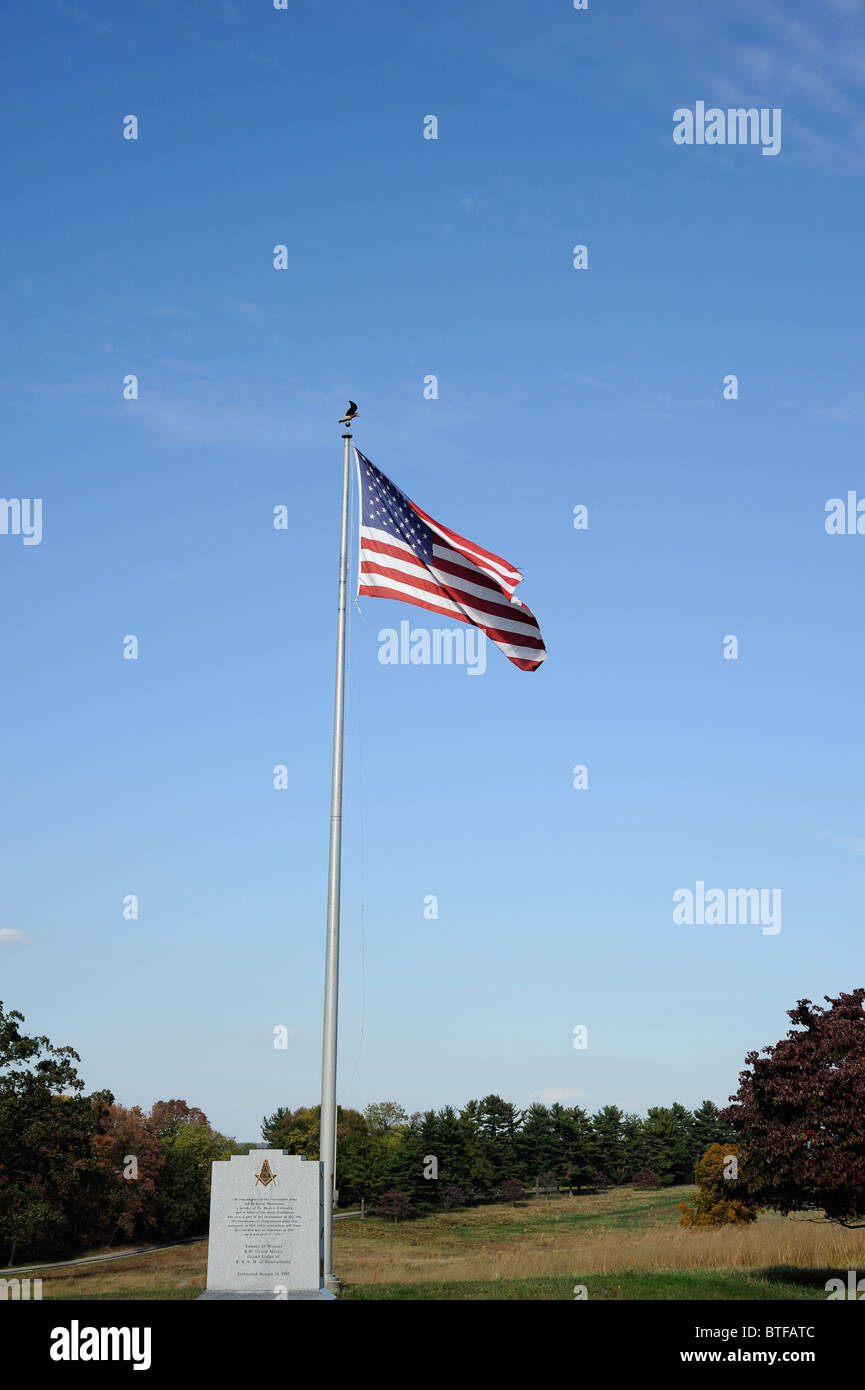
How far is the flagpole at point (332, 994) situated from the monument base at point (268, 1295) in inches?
19.5

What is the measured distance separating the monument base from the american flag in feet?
34.3

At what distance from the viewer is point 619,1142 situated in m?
86.3

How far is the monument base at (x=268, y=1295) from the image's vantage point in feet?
52.5

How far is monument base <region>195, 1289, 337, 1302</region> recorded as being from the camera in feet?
52.5

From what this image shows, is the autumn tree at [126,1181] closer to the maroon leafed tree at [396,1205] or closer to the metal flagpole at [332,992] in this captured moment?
the maroon leafed tree at [396,1205]

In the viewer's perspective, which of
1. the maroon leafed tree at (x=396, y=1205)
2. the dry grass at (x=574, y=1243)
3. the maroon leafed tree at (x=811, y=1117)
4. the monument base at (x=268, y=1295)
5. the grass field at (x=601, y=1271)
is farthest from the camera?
the maroon leafed tree at (x=396, y=1205)

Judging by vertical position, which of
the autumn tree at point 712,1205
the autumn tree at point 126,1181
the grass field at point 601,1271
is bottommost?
the autumn tree at point 126,1181

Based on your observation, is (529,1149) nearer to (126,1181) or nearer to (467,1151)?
(467,1151)

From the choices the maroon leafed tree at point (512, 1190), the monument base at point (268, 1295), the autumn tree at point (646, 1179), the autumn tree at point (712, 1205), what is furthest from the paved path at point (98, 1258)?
the monument base at point (268, 1295)

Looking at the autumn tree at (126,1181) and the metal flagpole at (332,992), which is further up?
the metal flagpole at (332,992)

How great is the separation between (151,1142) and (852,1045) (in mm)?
55218

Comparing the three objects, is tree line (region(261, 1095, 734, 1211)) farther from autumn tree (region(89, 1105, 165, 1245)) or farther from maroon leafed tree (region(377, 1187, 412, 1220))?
autumn tree (region(89, 1105, 165, 1245))

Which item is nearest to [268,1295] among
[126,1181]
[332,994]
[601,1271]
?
[332,994]

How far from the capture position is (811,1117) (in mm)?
24750
